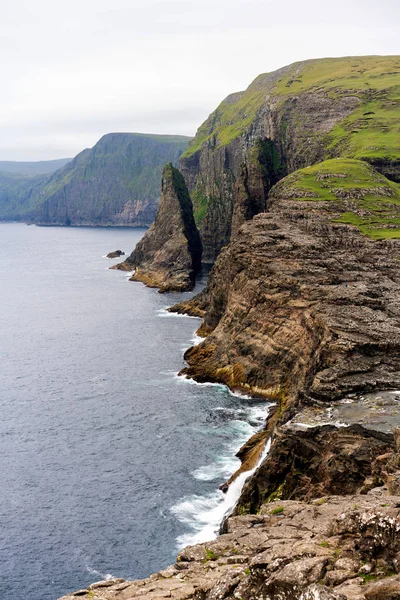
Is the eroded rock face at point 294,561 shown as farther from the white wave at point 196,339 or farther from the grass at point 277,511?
the white wave at point 196,339

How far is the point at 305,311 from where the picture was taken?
80.2 m

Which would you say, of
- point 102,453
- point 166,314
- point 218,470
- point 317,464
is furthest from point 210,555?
point 166,314

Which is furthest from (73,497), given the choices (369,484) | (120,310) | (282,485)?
(120,310)

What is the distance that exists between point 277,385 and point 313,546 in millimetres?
56301

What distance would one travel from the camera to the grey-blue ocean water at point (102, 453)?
49.5m

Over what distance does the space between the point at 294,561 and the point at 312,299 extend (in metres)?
57.8

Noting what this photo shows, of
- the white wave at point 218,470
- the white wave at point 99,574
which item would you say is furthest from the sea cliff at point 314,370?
the white wave at point 99,574

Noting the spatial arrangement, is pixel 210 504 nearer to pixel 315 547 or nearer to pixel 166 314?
pixel 315 547

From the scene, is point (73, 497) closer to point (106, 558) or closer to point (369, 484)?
point (106, 558)

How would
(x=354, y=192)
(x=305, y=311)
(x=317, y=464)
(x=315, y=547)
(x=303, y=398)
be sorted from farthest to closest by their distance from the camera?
(x=354, y=192) → (x=305, y=311) → (x=303, y=398) → (x=317, y=464) → (x=315, y=547)

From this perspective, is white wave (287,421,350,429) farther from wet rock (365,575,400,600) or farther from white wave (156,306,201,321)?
white wave (156,306,201,321)

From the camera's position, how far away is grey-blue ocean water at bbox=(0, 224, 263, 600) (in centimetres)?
4953

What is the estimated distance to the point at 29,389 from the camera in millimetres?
90250

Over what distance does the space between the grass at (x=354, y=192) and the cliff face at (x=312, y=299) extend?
309mm
